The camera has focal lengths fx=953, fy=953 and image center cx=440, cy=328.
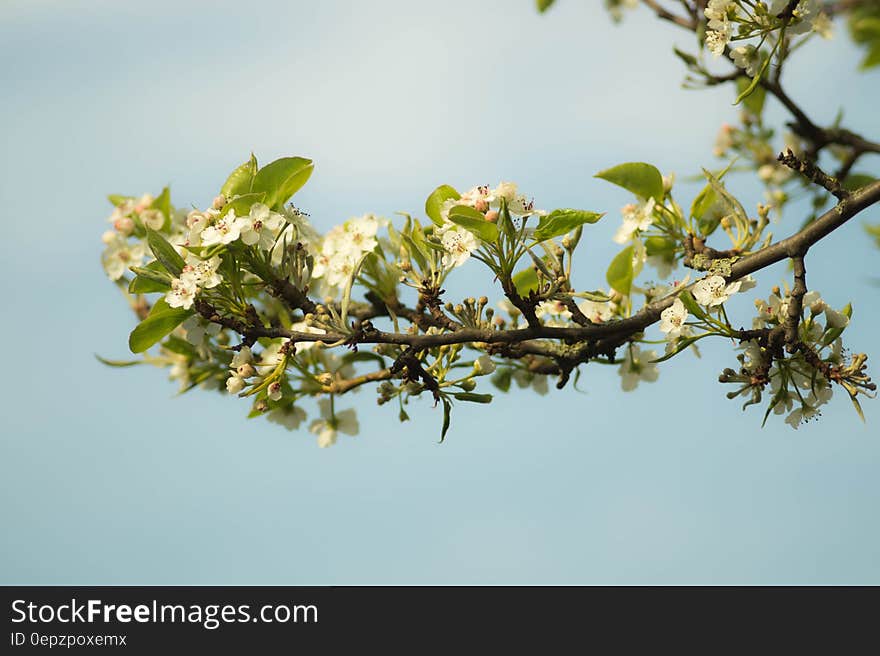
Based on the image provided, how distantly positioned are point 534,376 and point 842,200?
5.02 ft

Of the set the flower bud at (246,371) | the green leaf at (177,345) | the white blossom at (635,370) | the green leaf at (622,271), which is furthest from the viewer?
the green leaf at (177,345)

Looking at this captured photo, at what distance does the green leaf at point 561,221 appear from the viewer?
123 inches

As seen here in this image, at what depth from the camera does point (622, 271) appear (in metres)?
3.83

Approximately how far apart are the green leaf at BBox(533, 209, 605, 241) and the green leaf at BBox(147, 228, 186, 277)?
117 centimetres

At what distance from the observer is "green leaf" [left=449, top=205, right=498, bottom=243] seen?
2967mm

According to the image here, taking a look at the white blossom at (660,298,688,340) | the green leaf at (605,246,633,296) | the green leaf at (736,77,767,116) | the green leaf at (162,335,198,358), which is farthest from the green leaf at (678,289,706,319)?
the green leaf at (736,77,767,116)

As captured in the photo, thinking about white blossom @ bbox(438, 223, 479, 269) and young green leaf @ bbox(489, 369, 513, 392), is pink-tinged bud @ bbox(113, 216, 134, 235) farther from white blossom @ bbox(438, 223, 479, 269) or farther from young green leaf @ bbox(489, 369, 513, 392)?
white blossom @ bbox(438, 223, 479, 269)

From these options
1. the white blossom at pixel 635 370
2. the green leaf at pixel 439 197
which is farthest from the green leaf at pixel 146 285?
the white blossom at pixel 635 370

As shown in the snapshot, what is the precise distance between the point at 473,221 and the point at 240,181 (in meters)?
0.89

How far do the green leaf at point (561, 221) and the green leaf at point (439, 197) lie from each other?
32cm

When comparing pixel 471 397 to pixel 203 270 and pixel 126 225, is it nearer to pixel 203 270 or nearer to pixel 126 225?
pixel 203 270

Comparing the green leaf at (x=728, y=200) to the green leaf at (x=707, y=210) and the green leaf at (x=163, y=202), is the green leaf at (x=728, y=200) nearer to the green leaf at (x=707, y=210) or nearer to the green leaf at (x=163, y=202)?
the green leaf at (x=707, y=210)

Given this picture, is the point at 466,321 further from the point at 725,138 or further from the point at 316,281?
the point at 725,138

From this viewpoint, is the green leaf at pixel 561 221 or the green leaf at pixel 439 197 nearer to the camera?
the green leaf at pixel 561 221
